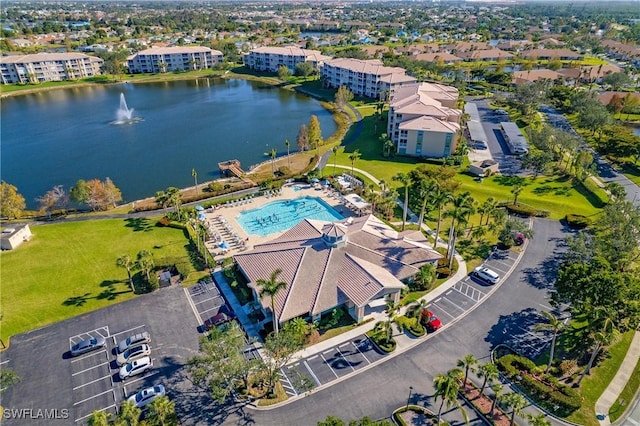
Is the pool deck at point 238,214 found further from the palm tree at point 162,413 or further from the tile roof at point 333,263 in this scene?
the palm tree at point 162,413

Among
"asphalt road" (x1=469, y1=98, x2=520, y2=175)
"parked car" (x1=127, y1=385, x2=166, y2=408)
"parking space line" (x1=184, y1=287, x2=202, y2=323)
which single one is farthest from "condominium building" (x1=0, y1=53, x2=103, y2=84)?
"parked car" (x1=127, y1=385, x2=166, y2=408)

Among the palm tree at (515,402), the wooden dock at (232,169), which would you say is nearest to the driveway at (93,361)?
the palm tree at (515,402)

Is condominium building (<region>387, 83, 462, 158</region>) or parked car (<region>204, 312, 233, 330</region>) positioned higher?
condominium building (<region>387, 83, 462, 158</region>)

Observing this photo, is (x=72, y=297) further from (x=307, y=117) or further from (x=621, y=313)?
(x=307, y=117)

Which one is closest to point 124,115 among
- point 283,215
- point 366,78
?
point 366,78

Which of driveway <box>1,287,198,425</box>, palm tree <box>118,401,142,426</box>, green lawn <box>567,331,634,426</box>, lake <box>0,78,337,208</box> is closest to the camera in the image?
palm tree <box>118,401,142,426</box>

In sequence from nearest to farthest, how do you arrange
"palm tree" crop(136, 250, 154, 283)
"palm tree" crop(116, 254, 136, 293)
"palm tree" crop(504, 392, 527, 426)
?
1. "palm tree" crop(504, 392, 527, 426)
2. "palm tree" crop(116, 254, 136, 293)
3. "palm tree" crop(136, 250, 154, 283)

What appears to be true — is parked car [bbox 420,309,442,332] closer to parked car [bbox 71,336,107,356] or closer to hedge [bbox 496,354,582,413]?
hedge [bbox 496,354,582,413]
